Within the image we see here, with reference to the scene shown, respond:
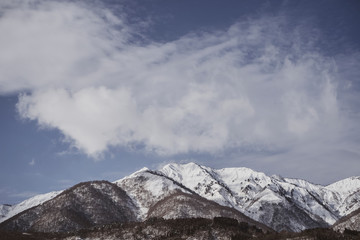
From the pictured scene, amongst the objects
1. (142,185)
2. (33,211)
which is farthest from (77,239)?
(142,185)

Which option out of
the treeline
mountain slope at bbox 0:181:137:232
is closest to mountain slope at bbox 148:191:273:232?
mountain slope at bbox 0:181:137:232

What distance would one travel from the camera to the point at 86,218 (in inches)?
5079

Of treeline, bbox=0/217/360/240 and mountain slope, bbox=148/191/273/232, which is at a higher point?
mountain slope, bbox=148/191/273/232

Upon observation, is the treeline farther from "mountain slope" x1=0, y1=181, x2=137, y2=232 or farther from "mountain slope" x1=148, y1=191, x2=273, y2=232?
"mountain slope" x1=148, y1=191, x2=273, y2=232

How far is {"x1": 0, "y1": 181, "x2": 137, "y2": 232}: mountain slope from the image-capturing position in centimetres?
11856

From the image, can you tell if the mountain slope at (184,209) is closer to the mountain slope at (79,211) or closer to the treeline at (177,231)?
the mountain slope at (79,211)

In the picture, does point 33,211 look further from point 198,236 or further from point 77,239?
point 198,236

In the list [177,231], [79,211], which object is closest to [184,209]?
[79,211]

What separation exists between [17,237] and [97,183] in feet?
297

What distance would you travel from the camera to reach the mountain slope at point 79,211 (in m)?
119

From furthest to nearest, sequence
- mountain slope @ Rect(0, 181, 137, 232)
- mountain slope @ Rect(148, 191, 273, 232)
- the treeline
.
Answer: mountain slope @ Rect(148, 191, 273, 232) → mountain slope @ Rect(0, 181, 137, 232) → the treeline

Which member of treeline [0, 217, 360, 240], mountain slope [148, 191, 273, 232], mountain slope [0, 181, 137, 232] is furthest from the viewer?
mountain slope [148, 191, 273, 232]

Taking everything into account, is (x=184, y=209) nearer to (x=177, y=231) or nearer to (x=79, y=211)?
(x=79, y=211)

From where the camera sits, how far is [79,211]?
132500mm
